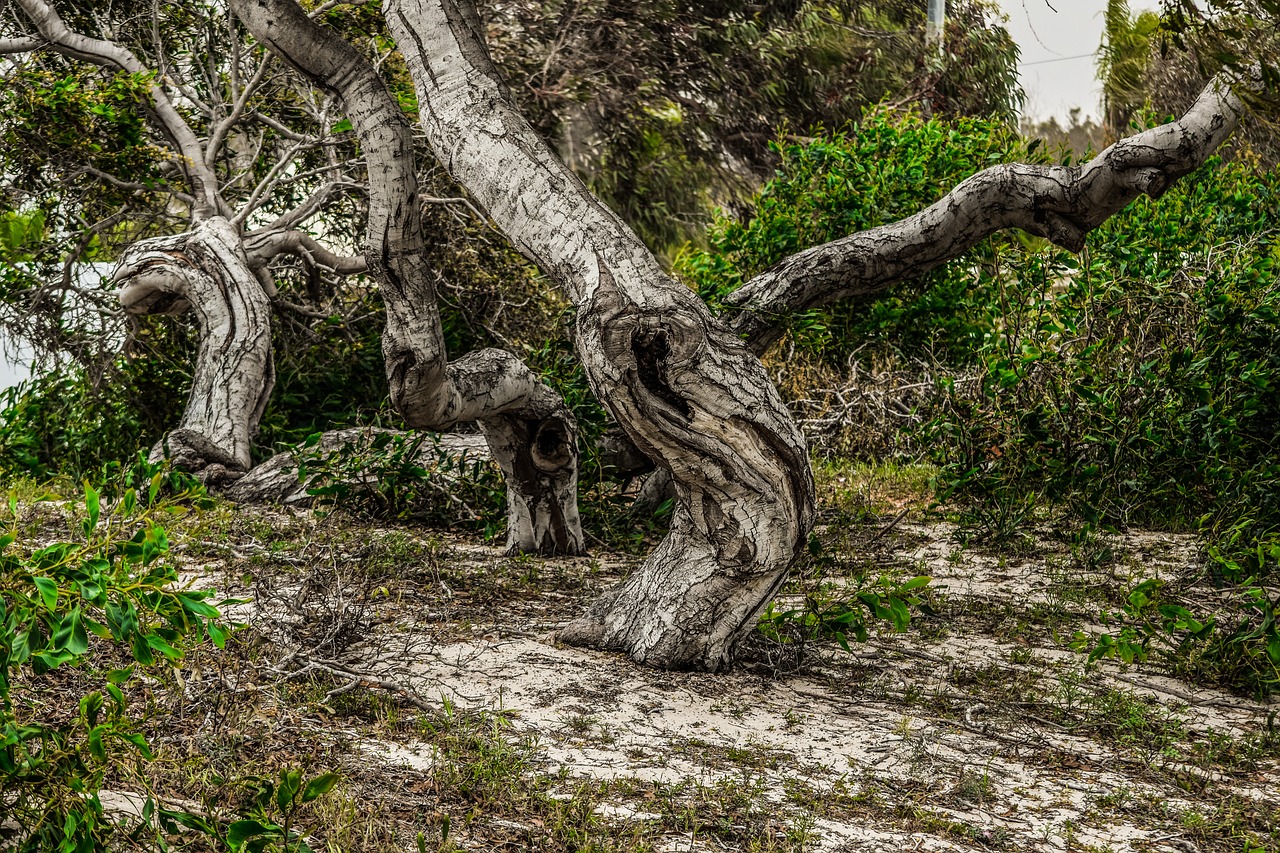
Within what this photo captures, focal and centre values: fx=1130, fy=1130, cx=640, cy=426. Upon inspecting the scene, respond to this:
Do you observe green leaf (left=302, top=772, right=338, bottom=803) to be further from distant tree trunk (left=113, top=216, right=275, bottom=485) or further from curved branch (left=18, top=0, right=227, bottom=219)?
curved branch (left=18, top=0, right=227, bottom=219)

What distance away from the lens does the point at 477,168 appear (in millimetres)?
4523

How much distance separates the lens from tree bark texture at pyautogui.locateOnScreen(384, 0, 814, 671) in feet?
13.3

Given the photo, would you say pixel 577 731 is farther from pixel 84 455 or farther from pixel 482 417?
pixel 84 455

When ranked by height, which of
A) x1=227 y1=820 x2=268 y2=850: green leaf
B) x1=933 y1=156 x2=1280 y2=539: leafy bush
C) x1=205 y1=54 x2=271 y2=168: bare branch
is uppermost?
x1=205 y1=54 x2=271 y2=168: bare branch

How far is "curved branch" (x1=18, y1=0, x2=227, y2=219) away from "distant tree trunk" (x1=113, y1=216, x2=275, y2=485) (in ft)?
1.92

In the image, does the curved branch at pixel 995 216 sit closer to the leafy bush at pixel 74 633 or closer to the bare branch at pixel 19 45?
the leafy bush at pixel 74 633

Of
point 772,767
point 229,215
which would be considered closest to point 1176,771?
point 772,767

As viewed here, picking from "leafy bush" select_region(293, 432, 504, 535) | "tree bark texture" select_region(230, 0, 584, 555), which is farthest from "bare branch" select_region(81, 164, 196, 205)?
"tree bark texture" select_region(230, 0, 584, 555)

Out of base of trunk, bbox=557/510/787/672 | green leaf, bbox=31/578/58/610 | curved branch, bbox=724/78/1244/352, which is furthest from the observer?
curved branch, bbox=724/78/1244/352

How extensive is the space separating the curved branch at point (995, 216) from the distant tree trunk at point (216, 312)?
3861mm

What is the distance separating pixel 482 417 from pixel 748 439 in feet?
6.22

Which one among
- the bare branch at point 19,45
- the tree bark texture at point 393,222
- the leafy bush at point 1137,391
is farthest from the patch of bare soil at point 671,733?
the bare branch at point 19,45

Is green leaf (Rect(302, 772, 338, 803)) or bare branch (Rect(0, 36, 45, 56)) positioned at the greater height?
bare branch (Rect(0, 36, 45, 56))

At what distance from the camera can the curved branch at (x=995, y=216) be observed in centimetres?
483
